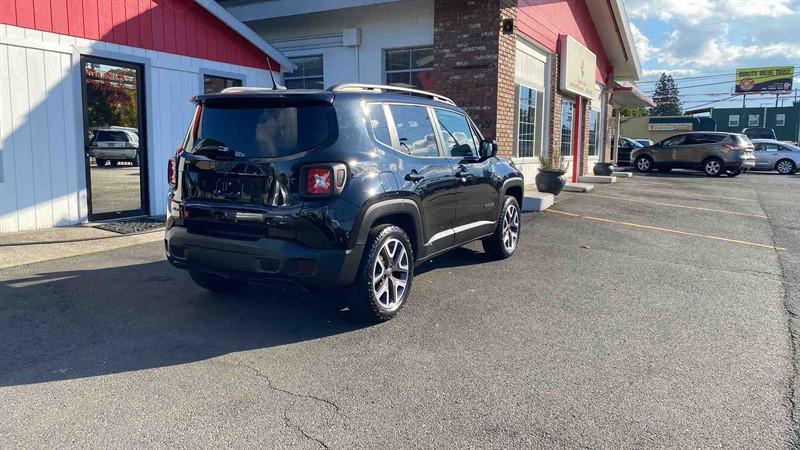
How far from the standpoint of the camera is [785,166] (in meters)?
26.6

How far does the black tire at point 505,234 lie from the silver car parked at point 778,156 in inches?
983

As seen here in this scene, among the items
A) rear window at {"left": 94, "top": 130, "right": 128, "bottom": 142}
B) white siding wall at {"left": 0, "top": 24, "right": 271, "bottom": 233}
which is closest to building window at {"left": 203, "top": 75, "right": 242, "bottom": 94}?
white siding wall at {"left": 0, "top": 24, "right": 271, "bottom": 233}

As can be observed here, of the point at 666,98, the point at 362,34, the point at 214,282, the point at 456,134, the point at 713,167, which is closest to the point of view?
the point at 214,282

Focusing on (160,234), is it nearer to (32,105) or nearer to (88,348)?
(32,105)

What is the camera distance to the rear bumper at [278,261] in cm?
414

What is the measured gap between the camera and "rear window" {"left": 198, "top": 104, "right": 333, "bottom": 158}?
4.29m

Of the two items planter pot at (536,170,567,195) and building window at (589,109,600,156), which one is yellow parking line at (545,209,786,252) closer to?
planter pot at (536,170,567,195)

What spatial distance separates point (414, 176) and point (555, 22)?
11.3m

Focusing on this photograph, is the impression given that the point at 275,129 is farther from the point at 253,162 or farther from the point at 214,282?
the point at 214,282

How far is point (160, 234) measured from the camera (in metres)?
8.31

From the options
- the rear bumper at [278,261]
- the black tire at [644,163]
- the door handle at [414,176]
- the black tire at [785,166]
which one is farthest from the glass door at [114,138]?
the black tire at [785,166]

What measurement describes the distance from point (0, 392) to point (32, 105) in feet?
18.9

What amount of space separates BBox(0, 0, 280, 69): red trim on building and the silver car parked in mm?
24798

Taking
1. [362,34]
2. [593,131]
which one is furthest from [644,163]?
[362,34]
